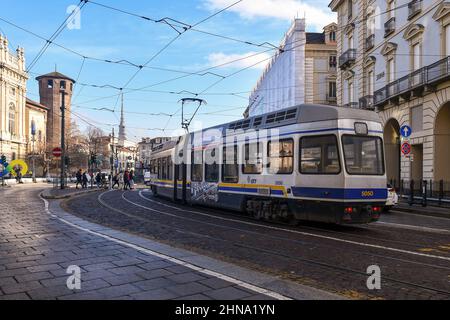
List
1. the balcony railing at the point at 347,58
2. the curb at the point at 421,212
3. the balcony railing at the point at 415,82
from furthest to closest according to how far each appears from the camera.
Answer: the balcony railing at the point at 347,58 < the balcony railing at the point at 415,82 < the curb at the point at 421,212

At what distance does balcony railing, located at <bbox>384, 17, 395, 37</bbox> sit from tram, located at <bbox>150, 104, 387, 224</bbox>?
18.2 metres

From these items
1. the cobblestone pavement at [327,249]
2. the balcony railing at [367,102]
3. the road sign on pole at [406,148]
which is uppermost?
the balcony railing at [367,102]

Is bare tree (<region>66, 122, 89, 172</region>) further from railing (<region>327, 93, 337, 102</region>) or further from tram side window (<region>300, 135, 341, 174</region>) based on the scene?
tram side window (<region>300, 135, 341, 174</region>)

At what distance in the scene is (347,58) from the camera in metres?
Result: 34.3

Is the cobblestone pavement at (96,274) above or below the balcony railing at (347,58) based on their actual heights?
below

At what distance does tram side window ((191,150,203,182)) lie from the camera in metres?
16.0

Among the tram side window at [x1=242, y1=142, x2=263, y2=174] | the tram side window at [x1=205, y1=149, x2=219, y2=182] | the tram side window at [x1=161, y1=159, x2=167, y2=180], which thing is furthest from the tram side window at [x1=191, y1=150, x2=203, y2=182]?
the tram side window at [x1=161, y1=159, x2=167, y2=180]

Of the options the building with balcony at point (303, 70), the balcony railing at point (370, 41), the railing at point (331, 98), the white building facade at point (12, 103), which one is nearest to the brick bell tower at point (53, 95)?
the white building facade at point (12, 103)

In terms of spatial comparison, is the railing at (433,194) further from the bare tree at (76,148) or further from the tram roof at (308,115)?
the bare tree at (76,148)

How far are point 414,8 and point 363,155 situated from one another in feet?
59.2

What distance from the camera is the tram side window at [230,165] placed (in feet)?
44.4

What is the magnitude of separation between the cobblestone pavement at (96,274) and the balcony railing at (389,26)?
25.0 meters

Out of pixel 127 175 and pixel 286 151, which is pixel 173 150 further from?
pixel 127 175
